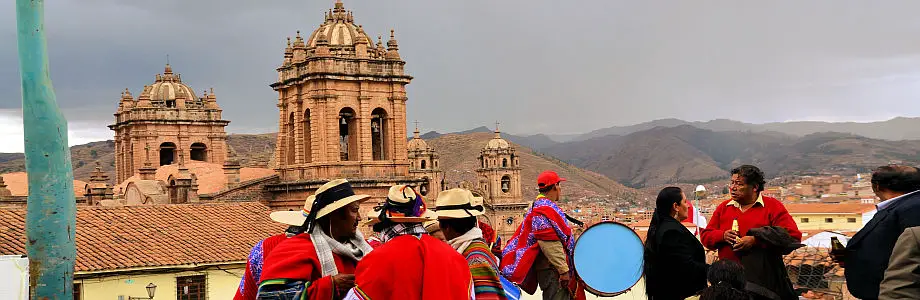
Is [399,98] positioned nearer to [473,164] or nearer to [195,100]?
Answer: [195,100]

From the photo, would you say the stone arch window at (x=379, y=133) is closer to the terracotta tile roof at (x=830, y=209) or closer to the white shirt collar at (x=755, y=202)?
the white shirt collar at (x=755, y=202)

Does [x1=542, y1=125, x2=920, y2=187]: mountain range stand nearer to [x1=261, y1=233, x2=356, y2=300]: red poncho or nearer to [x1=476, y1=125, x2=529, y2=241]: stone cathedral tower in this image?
[x1=476, y1=125, x2=529, y2=241]: stone cathedral tower

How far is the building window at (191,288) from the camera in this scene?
1728cm

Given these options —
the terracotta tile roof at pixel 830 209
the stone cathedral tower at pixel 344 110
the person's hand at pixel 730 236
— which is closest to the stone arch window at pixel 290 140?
the stone cathedral tower at pixel 344 110

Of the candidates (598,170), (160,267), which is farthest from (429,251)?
(598,170)

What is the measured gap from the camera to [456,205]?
6281 millimetres

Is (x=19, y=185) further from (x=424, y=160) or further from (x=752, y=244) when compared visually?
(x=752, y=244)

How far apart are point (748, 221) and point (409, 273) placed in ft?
11.5

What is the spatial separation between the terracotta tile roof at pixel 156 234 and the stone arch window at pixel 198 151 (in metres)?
26.5

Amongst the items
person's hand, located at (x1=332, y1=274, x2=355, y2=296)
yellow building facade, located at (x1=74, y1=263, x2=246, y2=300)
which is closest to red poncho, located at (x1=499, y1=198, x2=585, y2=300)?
person's hand, located at (x1=332, y1=274, x2=355, y2=296)

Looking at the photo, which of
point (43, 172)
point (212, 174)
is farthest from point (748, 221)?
point (212, 174)

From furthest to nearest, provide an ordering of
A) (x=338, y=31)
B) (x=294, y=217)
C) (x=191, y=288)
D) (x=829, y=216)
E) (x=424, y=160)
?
(x=424, y=160) → (x=829, y=216) → (x=338, y=31) → (x=191, y=288) → (x=294, y=217)

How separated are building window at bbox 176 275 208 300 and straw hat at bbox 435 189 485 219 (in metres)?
12.1

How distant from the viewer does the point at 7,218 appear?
17.3 meters
